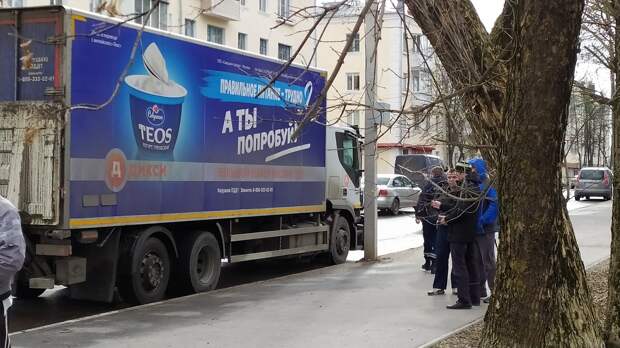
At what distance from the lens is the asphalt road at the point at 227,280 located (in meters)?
8.56

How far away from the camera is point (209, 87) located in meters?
9.84

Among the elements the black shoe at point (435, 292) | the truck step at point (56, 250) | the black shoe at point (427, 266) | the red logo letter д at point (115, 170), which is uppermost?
the red logo letter д at point (115, 170)

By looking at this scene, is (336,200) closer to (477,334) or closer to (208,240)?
(208,240)

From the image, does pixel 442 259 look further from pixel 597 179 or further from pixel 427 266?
pixel 597 179

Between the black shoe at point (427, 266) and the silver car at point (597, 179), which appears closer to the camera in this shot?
the black shoe at point (427, 266)

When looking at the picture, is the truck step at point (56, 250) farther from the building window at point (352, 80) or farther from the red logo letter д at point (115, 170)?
the building window at point (352, 80)

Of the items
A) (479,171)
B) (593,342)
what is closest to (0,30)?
(479,171)

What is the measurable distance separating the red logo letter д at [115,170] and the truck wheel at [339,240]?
18.4 feet

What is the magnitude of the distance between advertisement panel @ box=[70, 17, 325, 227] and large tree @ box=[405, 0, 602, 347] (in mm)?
2264

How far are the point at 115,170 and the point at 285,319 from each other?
2565 mm

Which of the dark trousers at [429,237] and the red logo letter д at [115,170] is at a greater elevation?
the red logo letter д at [115,170]

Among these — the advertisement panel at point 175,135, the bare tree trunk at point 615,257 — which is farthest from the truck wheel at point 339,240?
the bare tree trunk at point 615,257

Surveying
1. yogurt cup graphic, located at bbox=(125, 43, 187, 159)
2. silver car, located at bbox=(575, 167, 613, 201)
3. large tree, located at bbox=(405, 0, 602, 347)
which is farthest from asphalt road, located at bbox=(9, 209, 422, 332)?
silver car, located at bbox=(575, 167, 613, 201)

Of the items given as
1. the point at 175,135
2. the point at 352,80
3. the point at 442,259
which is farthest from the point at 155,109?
the point at 352,80
